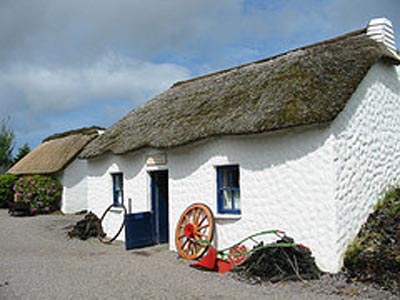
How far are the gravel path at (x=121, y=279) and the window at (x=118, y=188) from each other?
1.84 meters

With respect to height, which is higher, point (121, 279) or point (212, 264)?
point (212, 264)

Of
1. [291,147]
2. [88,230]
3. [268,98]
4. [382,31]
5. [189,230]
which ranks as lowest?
[88,230]

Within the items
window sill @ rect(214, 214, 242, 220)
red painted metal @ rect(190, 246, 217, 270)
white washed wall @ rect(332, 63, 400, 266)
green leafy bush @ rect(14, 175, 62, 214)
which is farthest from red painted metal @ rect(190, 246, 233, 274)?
green leafy bush @ rect(14, 175, 62, 214)

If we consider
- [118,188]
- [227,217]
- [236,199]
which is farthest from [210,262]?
[118,188]

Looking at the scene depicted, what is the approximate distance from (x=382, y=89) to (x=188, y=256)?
19.4 ft

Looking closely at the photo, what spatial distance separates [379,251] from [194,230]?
4053 mm

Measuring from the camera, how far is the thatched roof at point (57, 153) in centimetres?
2070

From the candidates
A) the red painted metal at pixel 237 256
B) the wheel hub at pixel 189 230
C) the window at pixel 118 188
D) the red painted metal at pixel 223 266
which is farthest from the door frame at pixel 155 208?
the red painted metal at pixel 223 266

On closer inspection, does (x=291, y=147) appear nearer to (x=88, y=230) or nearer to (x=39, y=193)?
(x=88, y=230)

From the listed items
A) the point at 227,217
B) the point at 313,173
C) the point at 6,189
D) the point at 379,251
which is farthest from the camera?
the point at 6,189

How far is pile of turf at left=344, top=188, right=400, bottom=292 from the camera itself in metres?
7.01

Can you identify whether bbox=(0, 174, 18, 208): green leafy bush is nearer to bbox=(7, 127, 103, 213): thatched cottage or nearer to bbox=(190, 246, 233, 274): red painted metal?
bbox=(7, 127, 103, 213): thatched cottage

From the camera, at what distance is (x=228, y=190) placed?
981cm

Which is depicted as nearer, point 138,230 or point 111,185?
point 138,230
